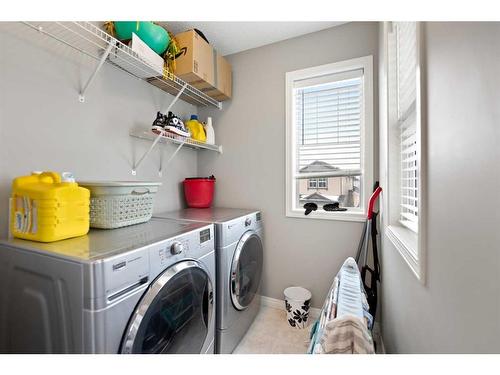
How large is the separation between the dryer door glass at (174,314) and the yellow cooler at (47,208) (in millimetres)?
479

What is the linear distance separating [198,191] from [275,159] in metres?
0.83

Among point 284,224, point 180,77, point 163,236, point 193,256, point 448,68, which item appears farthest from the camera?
point 284,224

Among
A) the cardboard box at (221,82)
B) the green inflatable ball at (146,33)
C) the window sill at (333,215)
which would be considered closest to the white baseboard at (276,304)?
the window sill at (333,215)

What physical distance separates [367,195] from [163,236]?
1641mm

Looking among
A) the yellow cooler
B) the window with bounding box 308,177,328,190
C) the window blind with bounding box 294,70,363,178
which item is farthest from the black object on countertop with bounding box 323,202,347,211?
the yellow cooler

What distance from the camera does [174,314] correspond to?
102 cm

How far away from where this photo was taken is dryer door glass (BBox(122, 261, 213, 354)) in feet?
2.78

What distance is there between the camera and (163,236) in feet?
3.40

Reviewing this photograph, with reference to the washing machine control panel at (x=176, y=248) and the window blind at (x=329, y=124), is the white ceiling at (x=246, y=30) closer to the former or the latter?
the window blind at (x=329, y=124)

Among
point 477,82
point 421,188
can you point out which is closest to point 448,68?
point 477,82

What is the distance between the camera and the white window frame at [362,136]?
179 centimetres

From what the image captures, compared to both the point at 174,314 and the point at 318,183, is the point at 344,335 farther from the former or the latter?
the point at 318,183
